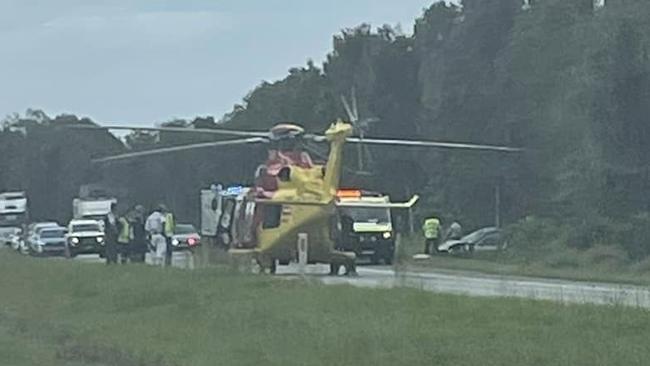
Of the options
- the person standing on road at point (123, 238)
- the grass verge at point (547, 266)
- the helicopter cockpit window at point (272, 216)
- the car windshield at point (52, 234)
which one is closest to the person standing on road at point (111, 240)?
the person standing on road at point (123, 238)

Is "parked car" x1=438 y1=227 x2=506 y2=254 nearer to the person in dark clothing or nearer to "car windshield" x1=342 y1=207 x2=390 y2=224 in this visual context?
"car windshield" x1=342 y1=207 x2=390 y2=224

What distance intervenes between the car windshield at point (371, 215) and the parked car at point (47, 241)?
2352 cm

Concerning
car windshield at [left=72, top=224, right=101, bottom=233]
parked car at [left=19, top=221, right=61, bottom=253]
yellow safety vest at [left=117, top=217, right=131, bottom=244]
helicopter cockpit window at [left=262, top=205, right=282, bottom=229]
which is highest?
helicopter cockpit window at [left=262, top=205, right=282, bottom=229]

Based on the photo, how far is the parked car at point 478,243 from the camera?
61.3 meters

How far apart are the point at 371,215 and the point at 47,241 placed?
26.4 meters

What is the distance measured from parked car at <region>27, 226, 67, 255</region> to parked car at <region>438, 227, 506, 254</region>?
57.9 ft

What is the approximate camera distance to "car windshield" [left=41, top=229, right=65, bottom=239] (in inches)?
2968

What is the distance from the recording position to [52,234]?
76.2 m

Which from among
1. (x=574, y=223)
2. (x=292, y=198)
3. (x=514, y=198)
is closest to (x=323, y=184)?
(x=292, y=198)

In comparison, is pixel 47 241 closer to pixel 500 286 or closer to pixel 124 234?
pixel 124 234

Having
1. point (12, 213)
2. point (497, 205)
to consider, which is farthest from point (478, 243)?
point (12, 213)

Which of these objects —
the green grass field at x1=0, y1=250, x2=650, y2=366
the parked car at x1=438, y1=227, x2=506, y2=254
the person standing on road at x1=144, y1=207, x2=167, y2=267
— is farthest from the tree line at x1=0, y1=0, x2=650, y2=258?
the green grass field at x1=0, y1=250, x2=650, y2=366

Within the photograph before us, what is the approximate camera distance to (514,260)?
179ft

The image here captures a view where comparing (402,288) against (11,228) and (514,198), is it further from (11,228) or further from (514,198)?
(11,228)
